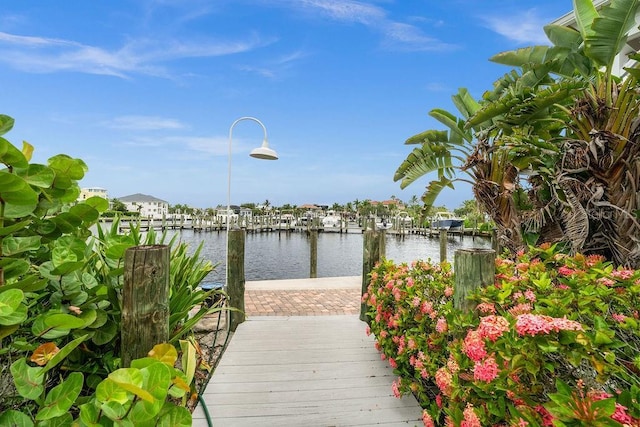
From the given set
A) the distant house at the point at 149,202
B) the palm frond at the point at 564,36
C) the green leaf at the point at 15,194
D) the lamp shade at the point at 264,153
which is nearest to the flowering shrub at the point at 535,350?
the green leaf at the point at 15,194

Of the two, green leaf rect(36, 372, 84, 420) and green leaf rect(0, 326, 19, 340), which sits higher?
green leaf rect(0, 326, 19, 340)

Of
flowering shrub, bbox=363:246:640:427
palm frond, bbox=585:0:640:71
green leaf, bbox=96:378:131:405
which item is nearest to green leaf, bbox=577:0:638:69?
palm frond, bbox=585:0:640:71

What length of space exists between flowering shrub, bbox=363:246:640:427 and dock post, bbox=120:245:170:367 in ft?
4.99

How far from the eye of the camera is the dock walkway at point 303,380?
2.21 metres

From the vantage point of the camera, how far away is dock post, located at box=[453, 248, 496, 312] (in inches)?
74.0

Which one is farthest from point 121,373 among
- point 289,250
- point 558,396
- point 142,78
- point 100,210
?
point 289,250

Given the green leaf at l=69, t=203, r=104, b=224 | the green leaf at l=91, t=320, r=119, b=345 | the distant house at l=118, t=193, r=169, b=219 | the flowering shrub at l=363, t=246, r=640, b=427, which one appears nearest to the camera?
the flowering shrub at l=363, t=246, r=640, b=427

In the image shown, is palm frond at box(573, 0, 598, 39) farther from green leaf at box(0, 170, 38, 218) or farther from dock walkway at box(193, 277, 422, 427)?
green leaf at box(0, 170, 38, 218)

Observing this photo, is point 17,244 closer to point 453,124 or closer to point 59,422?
point 59,422

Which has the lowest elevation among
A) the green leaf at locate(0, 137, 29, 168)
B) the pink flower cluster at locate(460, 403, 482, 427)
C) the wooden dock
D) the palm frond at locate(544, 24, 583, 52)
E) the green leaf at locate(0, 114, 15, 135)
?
the wooden dock

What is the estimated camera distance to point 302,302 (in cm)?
534

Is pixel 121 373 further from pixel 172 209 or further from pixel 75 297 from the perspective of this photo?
pixel 172 209

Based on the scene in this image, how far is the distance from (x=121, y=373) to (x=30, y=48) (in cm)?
505

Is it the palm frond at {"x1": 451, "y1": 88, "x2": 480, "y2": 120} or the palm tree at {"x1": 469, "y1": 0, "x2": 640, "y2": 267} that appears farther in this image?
the palm frond at {"x1": 451, "y1": 88, "x2": 480, "y2": 120}
